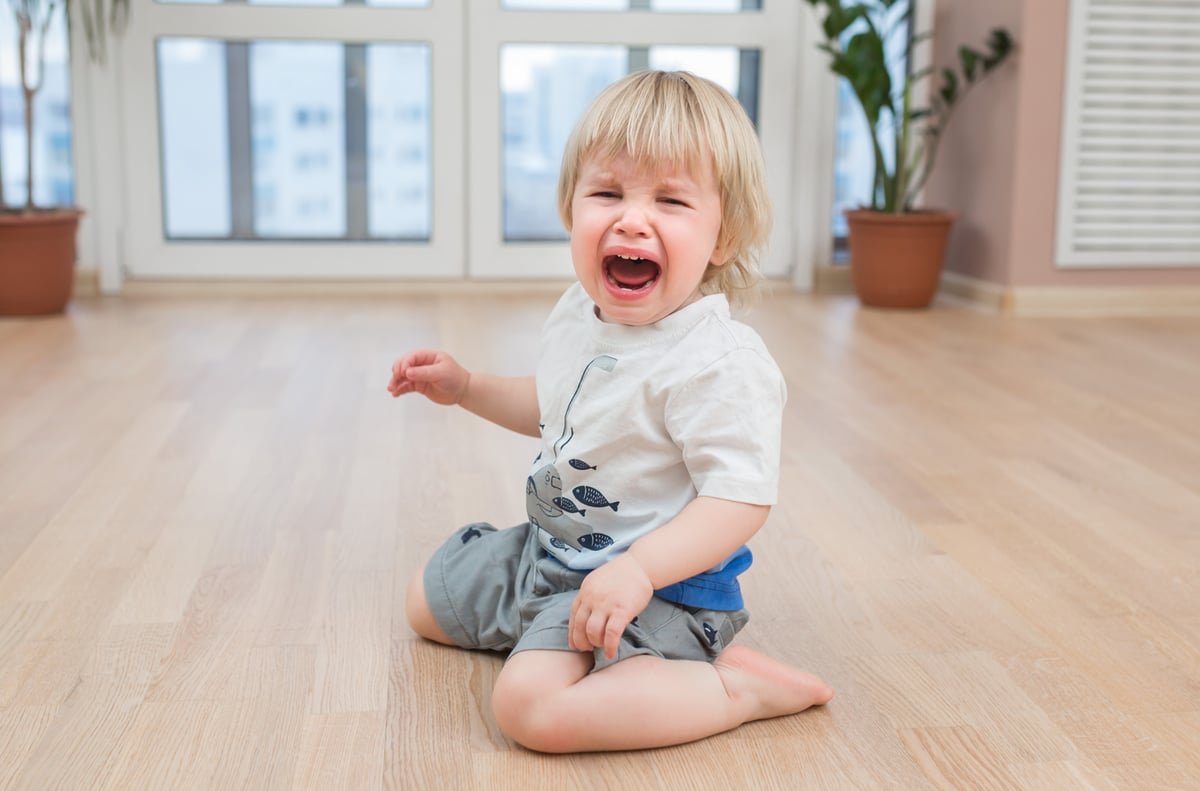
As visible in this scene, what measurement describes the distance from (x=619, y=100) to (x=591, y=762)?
0.53 m

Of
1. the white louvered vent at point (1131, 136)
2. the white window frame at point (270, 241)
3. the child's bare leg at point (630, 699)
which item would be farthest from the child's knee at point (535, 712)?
the white window frame at point (270, 241)

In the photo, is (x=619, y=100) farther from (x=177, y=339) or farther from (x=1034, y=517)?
(x=177, y=339)

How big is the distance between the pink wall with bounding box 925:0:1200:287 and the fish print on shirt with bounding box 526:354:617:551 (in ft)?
8.10

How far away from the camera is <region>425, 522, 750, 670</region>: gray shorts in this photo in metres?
1.05

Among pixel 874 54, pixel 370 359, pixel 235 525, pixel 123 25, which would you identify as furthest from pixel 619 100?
pixel 123 25

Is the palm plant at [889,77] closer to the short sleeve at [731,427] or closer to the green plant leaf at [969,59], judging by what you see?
the green plant leaf at [969,59]

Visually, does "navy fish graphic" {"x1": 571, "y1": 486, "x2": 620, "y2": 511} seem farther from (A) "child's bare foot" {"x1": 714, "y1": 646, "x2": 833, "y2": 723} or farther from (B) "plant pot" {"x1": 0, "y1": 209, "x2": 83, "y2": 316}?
(B) "plant pot" {"x1": 0, "y1": 209, "x2": 83, "y2": 316}

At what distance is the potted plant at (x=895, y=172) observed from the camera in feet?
10.8

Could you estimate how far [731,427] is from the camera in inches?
39.9

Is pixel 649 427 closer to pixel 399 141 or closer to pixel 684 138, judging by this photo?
pixel 684 138

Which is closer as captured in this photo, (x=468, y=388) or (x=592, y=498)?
(x=592, y=498)

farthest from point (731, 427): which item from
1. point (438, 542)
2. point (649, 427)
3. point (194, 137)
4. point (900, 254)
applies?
point (194, 137)

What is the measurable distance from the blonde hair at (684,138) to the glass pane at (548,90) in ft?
8.59

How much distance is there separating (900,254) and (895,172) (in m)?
0.23
